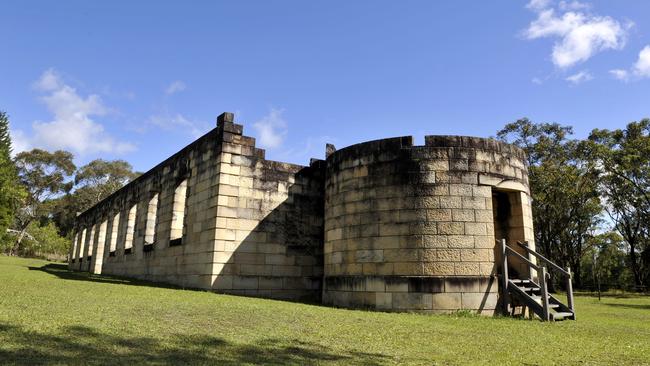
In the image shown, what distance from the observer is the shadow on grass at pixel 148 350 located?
4652 mm

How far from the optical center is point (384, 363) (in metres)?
5.36

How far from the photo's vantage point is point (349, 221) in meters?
11.9

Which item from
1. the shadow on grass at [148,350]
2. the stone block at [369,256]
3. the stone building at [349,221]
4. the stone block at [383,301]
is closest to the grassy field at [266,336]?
the shadow on grass at [148,350]

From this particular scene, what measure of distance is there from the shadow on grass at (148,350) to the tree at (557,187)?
30.1 meters

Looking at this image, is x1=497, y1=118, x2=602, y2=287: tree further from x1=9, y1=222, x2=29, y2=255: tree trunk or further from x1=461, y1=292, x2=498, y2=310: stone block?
x1=9, y1=222, x2=29, y2=255: tree trunk

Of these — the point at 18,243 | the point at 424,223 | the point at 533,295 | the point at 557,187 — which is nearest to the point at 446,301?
the point at 424,223

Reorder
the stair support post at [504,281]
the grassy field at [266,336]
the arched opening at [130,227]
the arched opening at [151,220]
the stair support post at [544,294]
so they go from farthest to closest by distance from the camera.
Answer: the arched opening at [130,227]
the arched opening at [151,220]
the stair support post at [504,281]
the stair support post at [544,294]
the grassy field at [266,336]

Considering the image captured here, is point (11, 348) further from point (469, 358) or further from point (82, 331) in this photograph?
point (469, 358)

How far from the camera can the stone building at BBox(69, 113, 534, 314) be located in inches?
419

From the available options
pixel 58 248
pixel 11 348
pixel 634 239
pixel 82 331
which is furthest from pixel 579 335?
pixel 58 248

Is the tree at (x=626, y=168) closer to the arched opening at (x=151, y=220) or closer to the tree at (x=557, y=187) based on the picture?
the tree at (x=557, y=187)

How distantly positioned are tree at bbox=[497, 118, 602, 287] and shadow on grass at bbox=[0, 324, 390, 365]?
30.1m

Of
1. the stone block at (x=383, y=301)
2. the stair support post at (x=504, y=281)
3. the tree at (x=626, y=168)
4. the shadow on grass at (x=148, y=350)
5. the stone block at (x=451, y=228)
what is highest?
the tree at (x=626, y=168)

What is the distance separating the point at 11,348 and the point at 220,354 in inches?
83.5
